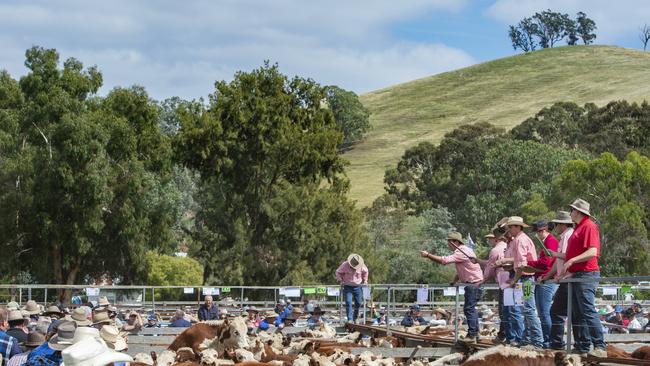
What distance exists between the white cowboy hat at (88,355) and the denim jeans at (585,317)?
6.09m

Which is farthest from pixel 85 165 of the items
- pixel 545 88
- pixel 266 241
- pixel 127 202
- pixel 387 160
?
pixel 545 88

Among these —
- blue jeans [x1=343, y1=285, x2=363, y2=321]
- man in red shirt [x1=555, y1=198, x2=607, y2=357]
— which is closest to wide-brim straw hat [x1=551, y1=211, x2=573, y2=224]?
man in red shirt [x1=555, y1=198, x2=607, y2=357]

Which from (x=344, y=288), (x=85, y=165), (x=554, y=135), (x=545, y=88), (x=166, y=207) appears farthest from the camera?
(x=545, y=88)

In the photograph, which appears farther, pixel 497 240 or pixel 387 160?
pixel 387 160

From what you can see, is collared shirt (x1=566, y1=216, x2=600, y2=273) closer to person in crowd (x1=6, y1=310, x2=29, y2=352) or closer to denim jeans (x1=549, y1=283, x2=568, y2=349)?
denim jeans (x1=549, y1=283, x2=568, y2=349)

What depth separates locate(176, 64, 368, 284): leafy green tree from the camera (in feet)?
173

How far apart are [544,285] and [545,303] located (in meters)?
0.27

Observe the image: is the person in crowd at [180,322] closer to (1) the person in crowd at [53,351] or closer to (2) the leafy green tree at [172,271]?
(1) the person in crowd at [53,351]

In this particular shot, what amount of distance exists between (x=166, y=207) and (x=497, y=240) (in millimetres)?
37016

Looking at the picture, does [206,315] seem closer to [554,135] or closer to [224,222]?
[224,222]

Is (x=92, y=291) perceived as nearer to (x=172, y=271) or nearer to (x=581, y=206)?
(x=581, y=206)

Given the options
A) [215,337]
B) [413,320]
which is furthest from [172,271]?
[215,337]

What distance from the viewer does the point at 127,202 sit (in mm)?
48875

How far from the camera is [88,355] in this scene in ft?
24.7
